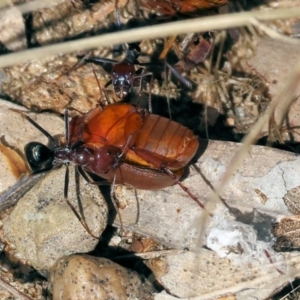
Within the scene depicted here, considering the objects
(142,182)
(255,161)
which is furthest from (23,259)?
(255,161)

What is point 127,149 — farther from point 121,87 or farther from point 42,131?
point 42,131

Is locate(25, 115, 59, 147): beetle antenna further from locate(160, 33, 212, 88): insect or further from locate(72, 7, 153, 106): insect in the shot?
locate(160, 33, 212, 88): insect

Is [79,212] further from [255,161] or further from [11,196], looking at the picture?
[255,161]

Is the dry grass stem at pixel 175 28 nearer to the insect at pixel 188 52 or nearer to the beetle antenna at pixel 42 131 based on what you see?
the beetle antenna at pixel 42 131

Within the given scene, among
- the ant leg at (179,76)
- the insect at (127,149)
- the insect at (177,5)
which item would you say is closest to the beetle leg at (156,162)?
the insect at (127,149)

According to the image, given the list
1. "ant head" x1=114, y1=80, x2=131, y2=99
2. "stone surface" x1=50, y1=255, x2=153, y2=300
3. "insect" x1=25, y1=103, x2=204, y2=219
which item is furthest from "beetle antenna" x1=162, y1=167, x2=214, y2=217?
"ant head" x1=114, y1=80, x2=131, y2=99

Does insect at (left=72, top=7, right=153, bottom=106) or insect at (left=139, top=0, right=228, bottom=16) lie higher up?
insect at (left=139, top=0, right=228, bottom=16)
